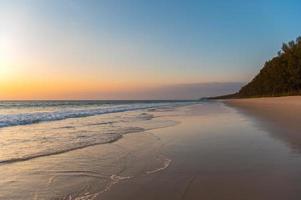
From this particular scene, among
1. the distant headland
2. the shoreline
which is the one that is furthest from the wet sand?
the distant headland

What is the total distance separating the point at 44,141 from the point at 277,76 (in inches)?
3056

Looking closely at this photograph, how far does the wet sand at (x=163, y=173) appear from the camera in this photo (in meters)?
6.03

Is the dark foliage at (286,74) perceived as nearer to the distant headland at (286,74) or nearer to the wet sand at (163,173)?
the distant headland at (286,74)

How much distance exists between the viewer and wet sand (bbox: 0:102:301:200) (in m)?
6.03

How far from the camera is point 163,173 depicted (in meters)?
7.61

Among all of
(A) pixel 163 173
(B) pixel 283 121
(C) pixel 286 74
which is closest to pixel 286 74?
(C) pixel 286 74

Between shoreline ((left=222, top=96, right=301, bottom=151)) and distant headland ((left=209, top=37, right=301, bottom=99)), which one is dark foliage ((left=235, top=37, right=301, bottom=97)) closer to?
distant headland ((left=209, top=37, right=301, bottom=99))

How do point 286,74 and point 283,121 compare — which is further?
point 286,74

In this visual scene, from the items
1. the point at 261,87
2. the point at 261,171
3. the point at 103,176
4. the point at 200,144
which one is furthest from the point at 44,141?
the point at 261,87

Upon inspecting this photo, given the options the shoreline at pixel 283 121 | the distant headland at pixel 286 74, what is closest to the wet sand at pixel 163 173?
the shoreline at pixel 283 121

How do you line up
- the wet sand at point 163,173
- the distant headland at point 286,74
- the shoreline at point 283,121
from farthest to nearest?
the distant headland at point 286,74, the shoreline at point 283,121, the wet sand at point 163,173

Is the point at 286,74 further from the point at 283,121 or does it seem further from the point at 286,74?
the point at 283,121

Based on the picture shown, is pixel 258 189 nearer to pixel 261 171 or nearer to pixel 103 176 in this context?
pixel 261 171

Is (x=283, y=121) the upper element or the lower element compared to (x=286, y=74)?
lower
